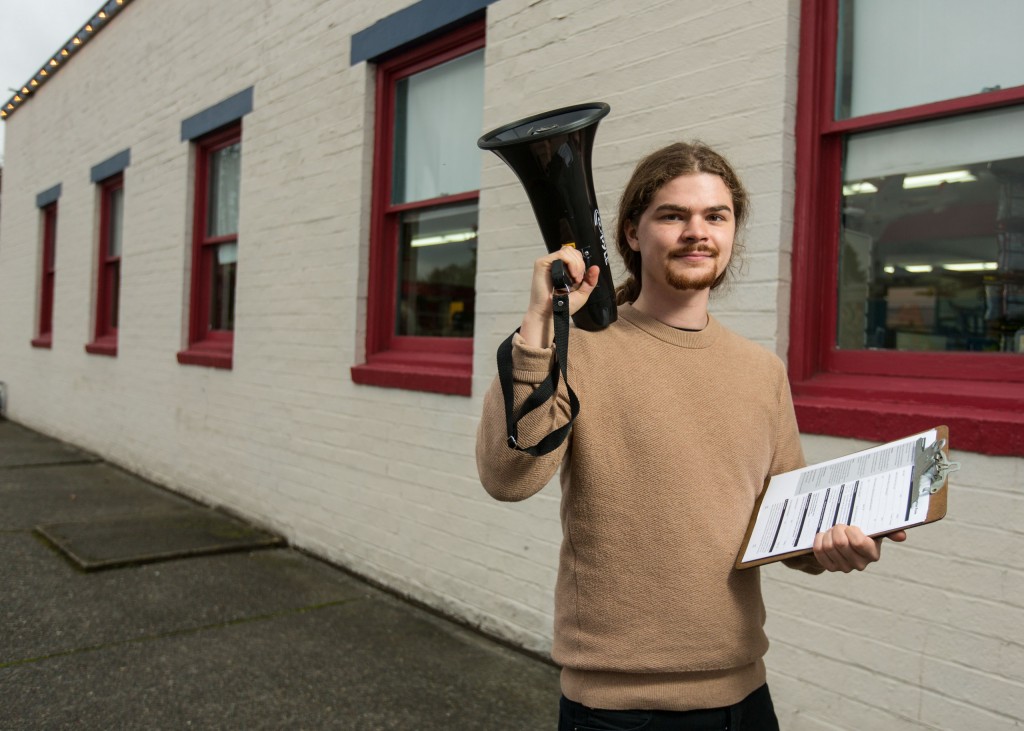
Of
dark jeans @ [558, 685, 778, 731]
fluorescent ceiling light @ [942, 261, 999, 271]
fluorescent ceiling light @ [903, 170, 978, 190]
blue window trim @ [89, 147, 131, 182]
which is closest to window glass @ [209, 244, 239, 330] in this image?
blue window trim @ [89, 147, 131, 182]

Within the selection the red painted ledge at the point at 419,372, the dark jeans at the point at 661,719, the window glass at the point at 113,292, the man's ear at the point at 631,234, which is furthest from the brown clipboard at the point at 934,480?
the window glass at the point at 113,292

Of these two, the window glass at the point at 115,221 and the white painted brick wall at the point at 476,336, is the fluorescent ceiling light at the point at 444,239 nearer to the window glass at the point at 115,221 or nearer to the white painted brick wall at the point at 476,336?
the white painted brick wall at the point at 476,336

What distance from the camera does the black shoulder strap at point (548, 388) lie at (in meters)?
1.51

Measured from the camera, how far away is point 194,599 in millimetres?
4523

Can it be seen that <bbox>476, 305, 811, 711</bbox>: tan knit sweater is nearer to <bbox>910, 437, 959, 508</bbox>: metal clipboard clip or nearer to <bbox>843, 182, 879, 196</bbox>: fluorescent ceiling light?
<bbox>910, 437, 959, 508</bbox>: metal clipboard clip

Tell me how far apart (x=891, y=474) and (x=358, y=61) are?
4550 mm

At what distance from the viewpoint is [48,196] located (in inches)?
443

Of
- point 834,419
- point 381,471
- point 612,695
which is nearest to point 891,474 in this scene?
point 612,695

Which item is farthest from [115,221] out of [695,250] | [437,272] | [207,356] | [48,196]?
[695,250]

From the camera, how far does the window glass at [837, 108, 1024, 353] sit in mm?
2742

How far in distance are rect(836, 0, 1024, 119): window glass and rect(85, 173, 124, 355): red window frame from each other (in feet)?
28.3

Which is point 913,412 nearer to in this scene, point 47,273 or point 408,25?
point 408,25

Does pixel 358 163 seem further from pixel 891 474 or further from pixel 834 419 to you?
pixel 891 474

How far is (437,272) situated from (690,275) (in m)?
3.37
